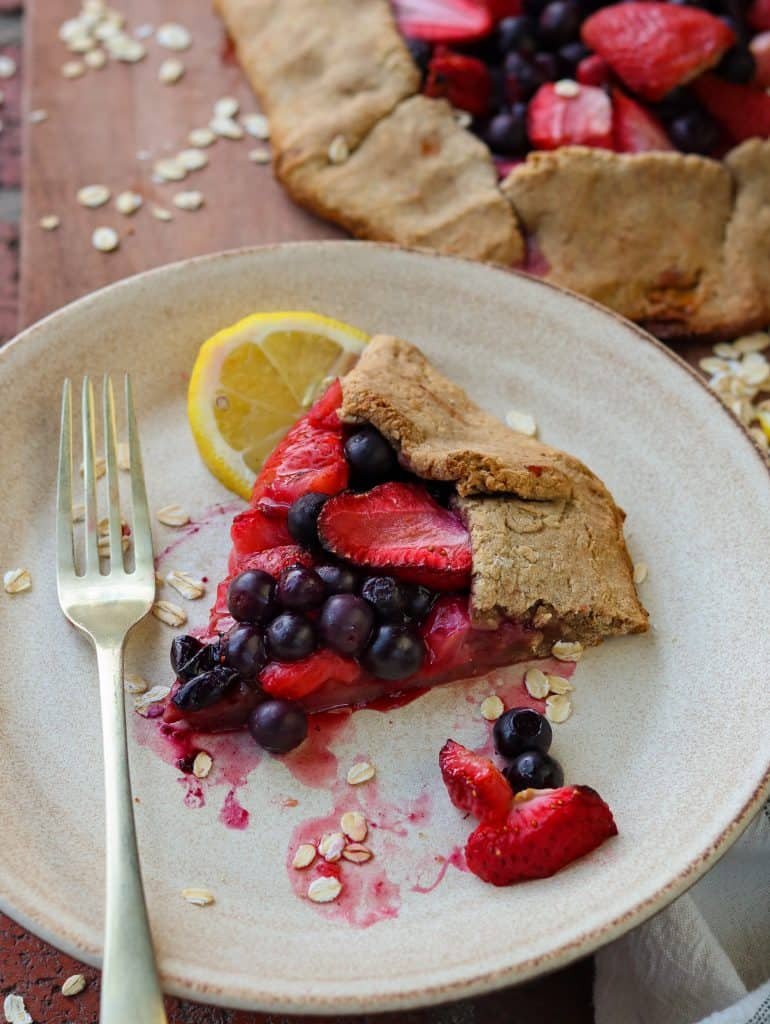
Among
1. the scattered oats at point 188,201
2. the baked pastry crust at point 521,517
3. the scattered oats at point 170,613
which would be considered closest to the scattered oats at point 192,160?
the scattered oats at point 188,201

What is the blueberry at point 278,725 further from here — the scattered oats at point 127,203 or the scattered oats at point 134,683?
the scattered oats at point 127,203

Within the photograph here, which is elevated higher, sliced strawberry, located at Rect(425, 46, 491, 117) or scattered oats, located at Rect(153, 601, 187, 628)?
sliced strawberry, located at Rect(425, 46, 491, 117)

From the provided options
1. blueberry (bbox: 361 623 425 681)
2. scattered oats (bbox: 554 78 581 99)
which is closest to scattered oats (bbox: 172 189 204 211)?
scattered oats (bbox: 554 78 581 99)

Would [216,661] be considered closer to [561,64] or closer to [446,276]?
[446,276]

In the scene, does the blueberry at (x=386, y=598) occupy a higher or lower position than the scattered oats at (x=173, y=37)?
lower

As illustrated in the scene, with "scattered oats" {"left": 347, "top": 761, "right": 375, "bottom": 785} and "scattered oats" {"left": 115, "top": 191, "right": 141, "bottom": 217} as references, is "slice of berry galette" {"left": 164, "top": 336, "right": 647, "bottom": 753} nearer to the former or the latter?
"scattered oats" {"left": 347, "top": 761, "right": 375, "bottom": 785}
